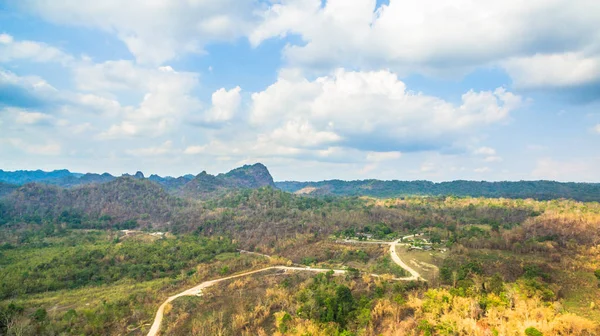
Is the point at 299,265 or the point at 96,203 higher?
the point at 96,203

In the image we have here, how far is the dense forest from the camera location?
32062 millimetres

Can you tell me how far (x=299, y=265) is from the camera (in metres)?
71.6

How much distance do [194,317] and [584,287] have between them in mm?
51188

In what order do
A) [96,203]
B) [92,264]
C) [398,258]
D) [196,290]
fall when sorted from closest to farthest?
[196,290] → [398,258] → [92,264] → [96,203]

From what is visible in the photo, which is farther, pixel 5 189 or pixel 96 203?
pixel 5 189

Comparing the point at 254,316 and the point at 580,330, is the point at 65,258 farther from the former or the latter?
the point at 580,330

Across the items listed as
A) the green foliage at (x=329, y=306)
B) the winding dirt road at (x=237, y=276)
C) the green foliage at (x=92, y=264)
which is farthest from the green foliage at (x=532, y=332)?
the green foliage at (x=92, y=264)

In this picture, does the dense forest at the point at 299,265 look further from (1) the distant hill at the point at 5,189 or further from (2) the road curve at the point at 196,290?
(1) the distant hill at the point at 5,189

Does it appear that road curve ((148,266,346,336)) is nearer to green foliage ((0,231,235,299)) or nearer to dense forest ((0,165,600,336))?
dense forest ((0,165,600,336))

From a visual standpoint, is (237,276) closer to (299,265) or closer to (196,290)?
(196,290)

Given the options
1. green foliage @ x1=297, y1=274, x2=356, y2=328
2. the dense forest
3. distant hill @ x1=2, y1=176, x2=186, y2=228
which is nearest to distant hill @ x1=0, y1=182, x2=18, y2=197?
distant hill @ x1=2, y1=176, x2=186, y2=228

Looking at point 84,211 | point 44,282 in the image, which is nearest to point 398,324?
point 44,282

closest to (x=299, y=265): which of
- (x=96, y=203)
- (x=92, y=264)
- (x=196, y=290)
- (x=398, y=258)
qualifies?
(x=398, y=258)

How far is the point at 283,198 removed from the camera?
151125 mm
